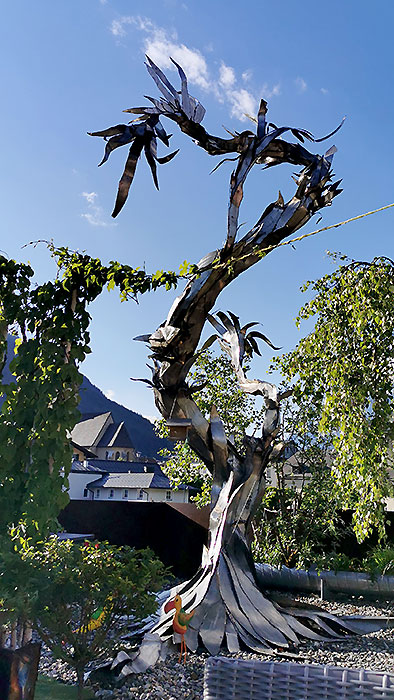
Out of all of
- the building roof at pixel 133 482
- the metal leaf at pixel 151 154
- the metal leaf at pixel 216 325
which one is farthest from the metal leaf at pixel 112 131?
the building roof at pixel 133 482

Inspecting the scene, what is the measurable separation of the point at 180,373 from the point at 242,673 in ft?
11.5

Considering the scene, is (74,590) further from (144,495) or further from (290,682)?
(144,495)

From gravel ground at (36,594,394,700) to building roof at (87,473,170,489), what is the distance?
15.2 m

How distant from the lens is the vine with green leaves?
293cm

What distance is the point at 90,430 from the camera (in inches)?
1271

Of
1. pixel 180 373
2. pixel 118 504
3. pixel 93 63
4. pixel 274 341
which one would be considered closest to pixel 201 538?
pixel 118 504

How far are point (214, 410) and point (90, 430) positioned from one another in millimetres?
28036

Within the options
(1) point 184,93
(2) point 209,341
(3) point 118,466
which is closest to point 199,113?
(1) point 184,93

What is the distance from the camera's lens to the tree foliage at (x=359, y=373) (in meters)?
5.28

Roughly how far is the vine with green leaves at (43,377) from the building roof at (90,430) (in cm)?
2862

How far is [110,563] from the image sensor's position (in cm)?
276

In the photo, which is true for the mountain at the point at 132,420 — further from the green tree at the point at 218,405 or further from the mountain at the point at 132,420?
the green tree at the point at 218,405

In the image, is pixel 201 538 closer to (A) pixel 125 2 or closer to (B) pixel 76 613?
(B) pixel 76 613

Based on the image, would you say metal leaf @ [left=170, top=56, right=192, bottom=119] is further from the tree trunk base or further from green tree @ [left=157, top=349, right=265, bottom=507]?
green tree @ [left=157, top=349, right=265, bottom=507]
